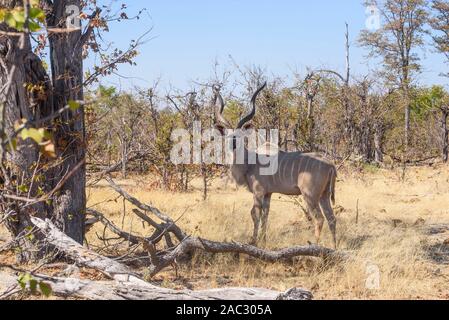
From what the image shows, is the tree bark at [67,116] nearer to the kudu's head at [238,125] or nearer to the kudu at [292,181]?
the kudu at [292,181]

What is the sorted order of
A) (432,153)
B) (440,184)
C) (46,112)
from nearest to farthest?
(46,112)
(440,184)
(432,153)

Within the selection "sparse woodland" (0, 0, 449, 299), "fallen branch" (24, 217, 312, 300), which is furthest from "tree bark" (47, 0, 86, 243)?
"fallen branch" (24, 217, 312, 300)

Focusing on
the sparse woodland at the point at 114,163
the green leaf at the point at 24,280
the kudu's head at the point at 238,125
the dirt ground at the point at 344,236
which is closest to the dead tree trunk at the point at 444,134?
the sparse woodland at the point at 114,163

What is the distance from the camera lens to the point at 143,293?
3.29m

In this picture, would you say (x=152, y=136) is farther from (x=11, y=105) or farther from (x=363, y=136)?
(x=11, y=105)

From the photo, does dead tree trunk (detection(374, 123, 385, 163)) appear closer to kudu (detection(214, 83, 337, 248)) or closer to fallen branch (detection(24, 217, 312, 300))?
kudu (detection(214, 83, 337, 248))

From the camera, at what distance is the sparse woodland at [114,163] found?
3.34 meters

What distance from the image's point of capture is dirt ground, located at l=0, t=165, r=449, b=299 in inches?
178

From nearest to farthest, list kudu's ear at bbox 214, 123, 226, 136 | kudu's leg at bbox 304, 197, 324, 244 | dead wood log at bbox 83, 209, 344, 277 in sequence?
dead wood log at bbox 83, 209, 344, 277 < kudu's leg at bbox 304, 197, 324, 244 < kudu's ear at bbox 214, 123, 226, 136

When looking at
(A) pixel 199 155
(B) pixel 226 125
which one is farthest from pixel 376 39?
(B) pixel 226 125

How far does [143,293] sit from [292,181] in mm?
3441

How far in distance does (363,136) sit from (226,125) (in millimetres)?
7734

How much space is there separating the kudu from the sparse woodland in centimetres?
39

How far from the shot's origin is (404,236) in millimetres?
6223
